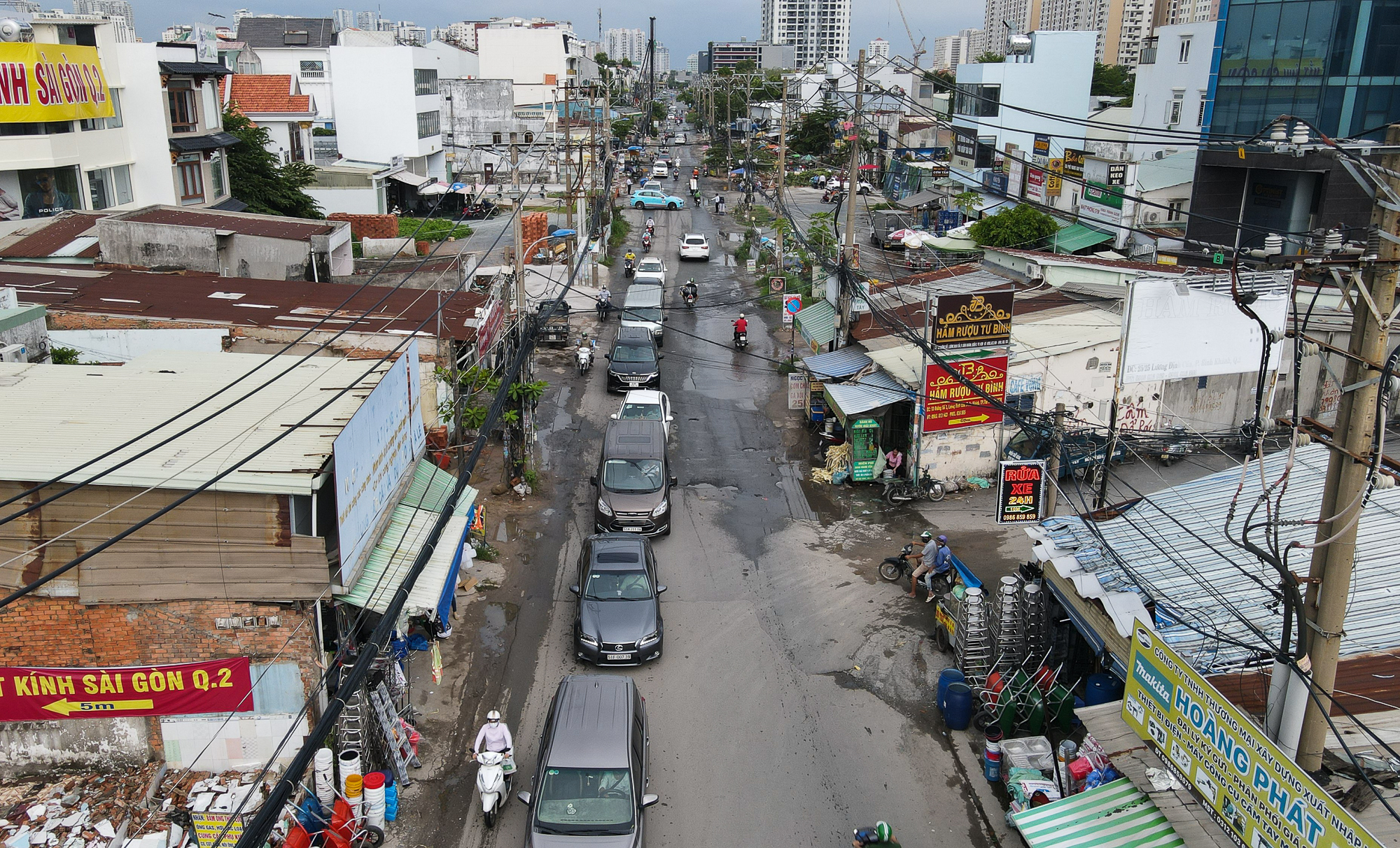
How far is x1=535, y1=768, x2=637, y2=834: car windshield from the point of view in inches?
406

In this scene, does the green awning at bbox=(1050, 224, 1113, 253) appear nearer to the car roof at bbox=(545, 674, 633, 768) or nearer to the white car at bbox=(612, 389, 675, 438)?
the white car at bbox=(612, 389, 675, 438)

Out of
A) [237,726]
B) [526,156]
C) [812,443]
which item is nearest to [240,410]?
[237,726]

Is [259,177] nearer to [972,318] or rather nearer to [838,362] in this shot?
[838,362]

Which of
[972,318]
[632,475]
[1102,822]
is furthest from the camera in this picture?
[972,318]

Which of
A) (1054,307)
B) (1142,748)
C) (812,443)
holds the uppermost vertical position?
(1054,307)

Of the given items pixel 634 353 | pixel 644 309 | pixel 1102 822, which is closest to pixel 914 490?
pixel 634 353

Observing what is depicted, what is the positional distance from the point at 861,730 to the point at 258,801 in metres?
7.46

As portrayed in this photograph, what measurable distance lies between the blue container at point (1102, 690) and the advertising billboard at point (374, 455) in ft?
30.0

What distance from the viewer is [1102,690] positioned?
40.2 ft

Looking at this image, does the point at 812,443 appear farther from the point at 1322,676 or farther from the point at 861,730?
the point at 1322,676

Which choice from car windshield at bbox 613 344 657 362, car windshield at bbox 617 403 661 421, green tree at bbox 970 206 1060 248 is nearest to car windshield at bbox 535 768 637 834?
car windshield at bbox 617 403 661 421

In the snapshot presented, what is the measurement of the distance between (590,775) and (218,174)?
35.1 m

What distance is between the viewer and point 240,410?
1248cm

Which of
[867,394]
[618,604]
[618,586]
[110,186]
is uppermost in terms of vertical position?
[110,186]
